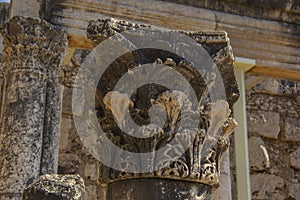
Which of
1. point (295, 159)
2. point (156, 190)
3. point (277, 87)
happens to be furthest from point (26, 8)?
point (295, 159)

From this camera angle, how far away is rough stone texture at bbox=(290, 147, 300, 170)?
29.0ft

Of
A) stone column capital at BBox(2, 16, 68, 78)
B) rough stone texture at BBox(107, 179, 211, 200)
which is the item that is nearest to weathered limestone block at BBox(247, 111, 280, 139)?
stone column capital at BBox(2, 16, 68, 78)

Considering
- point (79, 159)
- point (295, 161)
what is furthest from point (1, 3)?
point (295, 161)

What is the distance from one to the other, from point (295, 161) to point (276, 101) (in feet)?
3.72

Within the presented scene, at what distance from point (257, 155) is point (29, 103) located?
4858mm

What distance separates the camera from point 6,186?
181 inches

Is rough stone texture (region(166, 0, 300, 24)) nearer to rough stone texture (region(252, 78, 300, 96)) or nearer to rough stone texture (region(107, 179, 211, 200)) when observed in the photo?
rough stone texture (region(252, 78, 300, 96))

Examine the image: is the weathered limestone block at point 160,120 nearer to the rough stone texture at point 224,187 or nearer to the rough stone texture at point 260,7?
the rough stone texture at point 224,187

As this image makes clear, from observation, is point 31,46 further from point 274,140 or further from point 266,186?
point 274,140

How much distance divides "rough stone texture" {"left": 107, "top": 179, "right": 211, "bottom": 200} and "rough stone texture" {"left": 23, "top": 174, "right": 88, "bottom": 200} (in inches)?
11.6

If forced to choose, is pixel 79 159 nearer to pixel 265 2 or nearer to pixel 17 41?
pixel 17 41

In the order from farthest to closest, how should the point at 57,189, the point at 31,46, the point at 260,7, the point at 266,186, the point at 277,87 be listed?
the point at 277,87
the point at 266,186
the point at 260,7
the point at 31,46
the point at 57,189

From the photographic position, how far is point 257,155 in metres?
8.56

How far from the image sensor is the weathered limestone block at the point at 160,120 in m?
2.48
